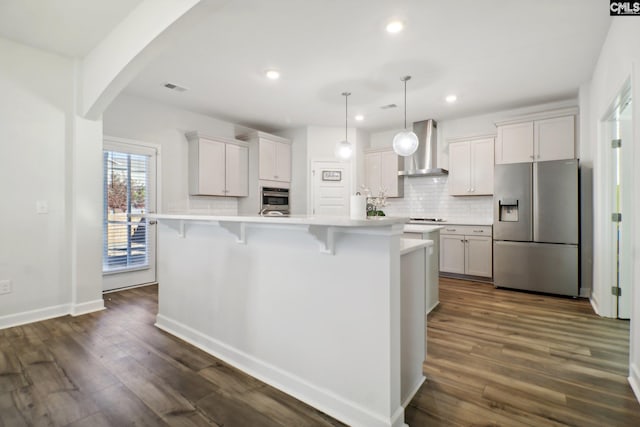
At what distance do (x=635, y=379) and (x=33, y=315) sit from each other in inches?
192

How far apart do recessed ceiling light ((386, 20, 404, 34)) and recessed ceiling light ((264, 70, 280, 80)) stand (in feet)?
4.63

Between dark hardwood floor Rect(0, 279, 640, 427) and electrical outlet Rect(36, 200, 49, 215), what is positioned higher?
electrical outlet Rect(36, 200, 49, 215)

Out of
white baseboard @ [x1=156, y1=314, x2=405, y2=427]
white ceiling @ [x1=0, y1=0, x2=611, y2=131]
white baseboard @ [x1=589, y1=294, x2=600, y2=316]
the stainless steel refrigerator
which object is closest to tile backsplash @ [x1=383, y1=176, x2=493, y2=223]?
the stainless steel refrigerator

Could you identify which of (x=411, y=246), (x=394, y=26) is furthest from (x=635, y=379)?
(x=394, y=26)

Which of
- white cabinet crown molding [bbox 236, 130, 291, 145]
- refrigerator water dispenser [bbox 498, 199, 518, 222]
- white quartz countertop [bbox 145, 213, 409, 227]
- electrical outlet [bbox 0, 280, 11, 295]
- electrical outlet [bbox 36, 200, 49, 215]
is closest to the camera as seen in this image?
white quartz countertop [bbox 145, 213, 409, 227]

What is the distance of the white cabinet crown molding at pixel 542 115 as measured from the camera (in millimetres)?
4266

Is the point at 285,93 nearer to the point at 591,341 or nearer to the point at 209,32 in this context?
the point at 209,32

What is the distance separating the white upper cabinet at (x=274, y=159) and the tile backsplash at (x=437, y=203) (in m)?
2.17

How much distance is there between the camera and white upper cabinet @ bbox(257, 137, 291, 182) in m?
5.57

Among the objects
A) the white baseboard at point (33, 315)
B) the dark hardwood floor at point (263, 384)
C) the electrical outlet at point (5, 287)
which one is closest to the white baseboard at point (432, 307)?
the dark hardwood floor at point (263, 384)

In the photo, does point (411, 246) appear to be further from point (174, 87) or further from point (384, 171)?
point (384, 171)

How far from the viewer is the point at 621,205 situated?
307cm

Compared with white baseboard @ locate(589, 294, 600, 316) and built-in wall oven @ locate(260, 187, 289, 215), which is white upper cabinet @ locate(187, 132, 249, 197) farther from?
white baseboard @ locate(589, 294, 600, 316)

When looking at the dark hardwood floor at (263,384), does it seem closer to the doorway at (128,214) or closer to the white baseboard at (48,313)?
the white baseboard at (48,313)
